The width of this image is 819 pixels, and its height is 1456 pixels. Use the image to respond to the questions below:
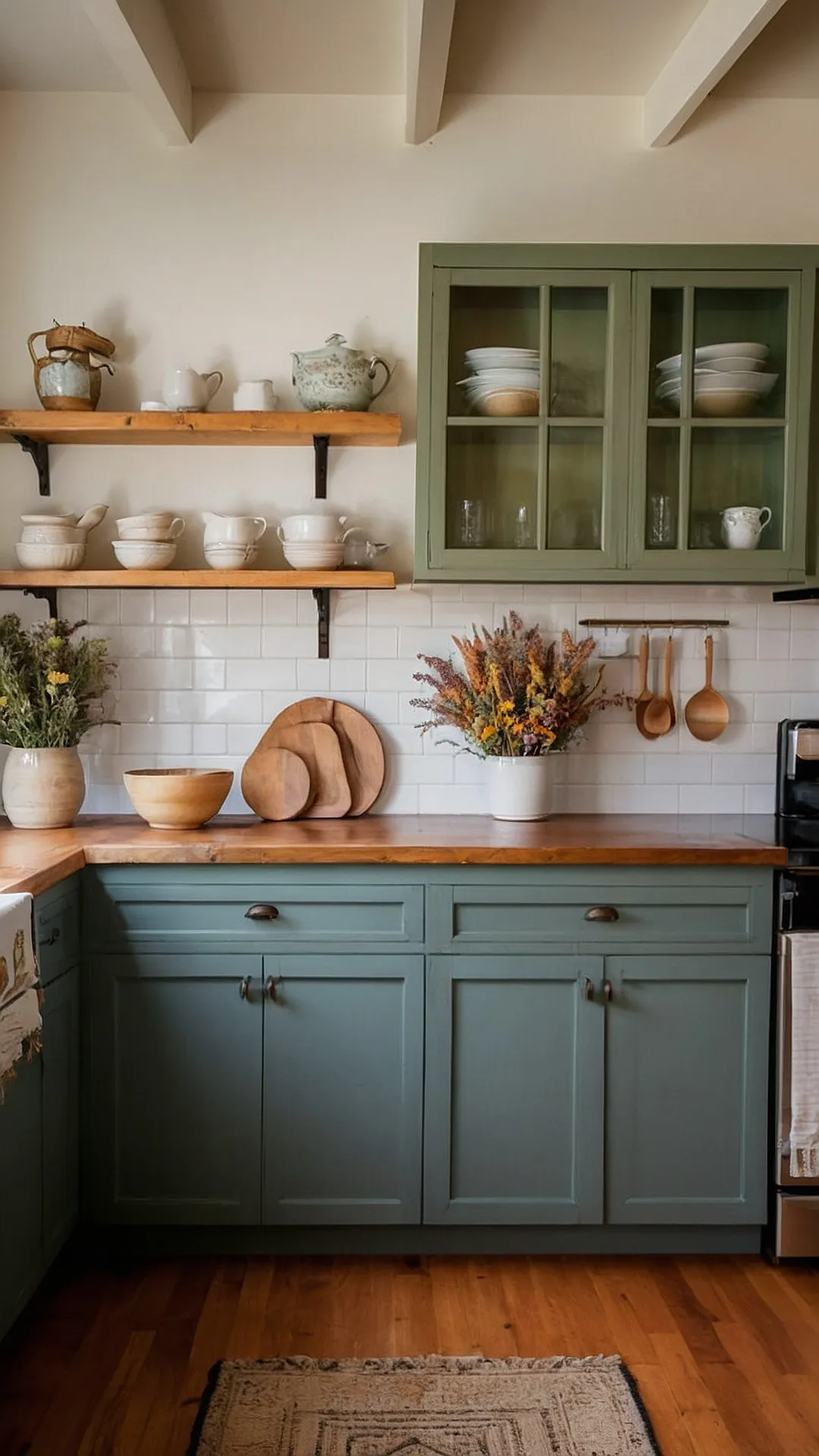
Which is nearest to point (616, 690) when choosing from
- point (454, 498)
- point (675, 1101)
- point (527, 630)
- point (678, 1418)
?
point (527, 630)

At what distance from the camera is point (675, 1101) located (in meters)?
2.62

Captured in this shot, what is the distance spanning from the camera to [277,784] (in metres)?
3.02

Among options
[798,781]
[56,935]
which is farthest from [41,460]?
[798,781]

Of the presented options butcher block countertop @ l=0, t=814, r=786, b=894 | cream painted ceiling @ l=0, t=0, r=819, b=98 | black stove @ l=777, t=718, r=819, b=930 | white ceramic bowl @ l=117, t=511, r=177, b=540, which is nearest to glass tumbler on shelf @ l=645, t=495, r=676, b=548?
black stove @ l=777, t=718, r=819, b=930

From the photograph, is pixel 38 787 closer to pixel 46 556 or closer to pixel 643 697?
pixel 46 556

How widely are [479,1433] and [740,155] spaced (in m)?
3.09

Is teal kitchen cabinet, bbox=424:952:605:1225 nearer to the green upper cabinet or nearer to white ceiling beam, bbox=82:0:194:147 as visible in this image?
the green upper cabinet

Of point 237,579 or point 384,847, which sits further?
point 237,579

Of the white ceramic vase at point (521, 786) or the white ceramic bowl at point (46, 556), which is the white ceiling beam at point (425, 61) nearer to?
the white ceramic bowl at point (46, 556)

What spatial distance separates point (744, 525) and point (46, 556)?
68.9 inches

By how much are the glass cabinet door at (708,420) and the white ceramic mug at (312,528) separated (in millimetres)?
739

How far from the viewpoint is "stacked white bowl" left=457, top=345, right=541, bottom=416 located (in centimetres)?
283

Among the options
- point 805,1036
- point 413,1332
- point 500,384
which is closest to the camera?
point 413,1332

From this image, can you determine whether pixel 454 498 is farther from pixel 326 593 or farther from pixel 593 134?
pixel 593 134
